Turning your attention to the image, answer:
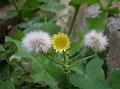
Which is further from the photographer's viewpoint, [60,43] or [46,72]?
[46,72]

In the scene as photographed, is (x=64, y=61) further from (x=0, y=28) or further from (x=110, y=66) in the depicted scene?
(x=0, y=28)

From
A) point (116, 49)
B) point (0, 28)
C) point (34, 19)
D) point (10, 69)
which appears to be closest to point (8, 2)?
point (0, 28)

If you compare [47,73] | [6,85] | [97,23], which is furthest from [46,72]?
[97,23]

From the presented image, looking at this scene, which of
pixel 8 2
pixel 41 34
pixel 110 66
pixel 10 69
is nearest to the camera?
pixel 41 34

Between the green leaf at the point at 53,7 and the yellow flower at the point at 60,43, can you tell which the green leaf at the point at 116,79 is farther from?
the green leaf at the point at 53,7

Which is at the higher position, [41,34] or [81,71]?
[41,34]

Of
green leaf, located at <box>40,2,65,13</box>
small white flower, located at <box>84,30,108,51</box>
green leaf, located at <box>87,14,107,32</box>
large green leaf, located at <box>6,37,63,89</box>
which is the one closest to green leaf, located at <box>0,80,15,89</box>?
large green leaf, located at <box>6,37,63,89</box>

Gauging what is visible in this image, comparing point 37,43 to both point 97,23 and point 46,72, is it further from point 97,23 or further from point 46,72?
point 97,23
